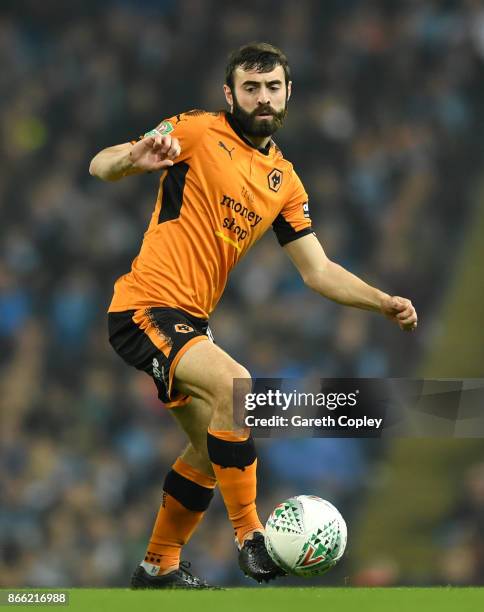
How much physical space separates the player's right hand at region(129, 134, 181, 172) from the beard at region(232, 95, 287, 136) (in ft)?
1.68

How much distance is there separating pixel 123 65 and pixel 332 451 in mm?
4537

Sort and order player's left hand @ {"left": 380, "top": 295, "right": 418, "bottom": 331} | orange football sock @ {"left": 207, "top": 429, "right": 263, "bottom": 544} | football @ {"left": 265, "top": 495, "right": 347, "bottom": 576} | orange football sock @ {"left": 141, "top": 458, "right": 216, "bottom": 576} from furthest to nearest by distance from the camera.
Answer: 1. orange football sock @ {"left": 141, "top": 458, "right": 216, "bottom": 576}
2. player's left hand @ {"left": 380, "top": 295, "right": 418, "bottom": 331}
3. orange football sock @ {"left": 207, "top": 429, "right": 263, "bottom": 544}
4. football @ {"left": 265, "top": 495, "right": 347, "bottom": 576}

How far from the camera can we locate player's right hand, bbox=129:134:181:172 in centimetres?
482

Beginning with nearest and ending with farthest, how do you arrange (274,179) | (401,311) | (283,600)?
(283,600) → (401,311) → (274,179)

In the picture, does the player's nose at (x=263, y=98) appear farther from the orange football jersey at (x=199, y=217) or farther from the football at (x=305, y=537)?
the football at (x=305, y=537)

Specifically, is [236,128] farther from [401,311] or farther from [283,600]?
[283,600]

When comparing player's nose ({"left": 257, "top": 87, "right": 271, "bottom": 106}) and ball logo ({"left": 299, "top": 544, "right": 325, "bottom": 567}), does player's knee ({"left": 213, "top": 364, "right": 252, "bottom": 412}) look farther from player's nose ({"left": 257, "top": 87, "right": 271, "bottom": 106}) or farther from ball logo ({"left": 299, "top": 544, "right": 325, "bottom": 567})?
player's nose ({"left": 257, "top": 87, "right": 271, "bottom": 106})

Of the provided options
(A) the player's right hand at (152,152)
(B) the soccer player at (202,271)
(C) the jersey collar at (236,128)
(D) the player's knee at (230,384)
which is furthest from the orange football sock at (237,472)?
(C) the jersey collar at (236,128)

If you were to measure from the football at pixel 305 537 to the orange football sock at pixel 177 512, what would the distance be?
2.50 feet

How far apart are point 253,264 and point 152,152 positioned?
6.05 meters

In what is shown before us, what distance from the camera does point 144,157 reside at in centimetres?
485

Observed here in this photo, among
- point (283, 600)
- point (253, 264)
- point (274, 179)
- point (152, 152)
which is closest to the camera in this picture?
point (283, 600)

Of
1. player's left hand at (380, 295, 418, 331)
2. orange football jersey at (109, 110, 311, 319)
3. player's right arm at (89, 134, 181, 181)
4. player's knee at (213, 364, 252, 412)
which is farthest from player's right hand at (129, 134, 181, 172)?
player's left hand at (380, 295, 418, 331)

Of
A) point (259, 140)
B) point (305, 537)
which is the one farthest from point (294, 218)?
point (305, 537)
